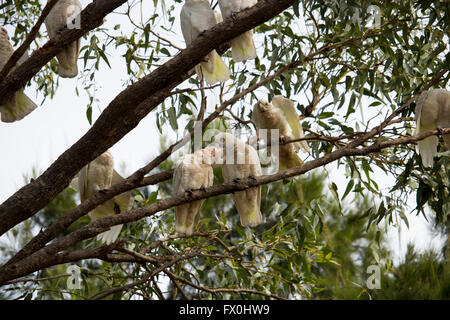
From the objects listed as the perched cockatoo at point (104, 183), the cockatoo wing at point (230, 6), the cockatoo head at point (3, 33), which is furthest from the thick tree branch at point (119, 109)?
the perched cockatoo at point (104, 183)

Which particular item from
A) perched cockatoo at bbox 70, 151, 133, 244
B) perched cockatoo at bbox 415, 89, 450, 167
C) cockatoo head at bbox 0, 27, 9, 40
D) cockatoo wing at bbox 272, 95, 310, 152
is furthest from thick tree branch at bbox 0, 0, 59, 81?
perched cockatoo at bbox 415, 89, 450, 167

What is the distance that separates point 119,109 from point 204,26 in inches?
33.3

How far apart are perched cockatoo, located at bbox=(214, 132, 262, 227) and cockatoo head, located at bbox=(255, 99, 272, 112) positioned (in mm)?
397

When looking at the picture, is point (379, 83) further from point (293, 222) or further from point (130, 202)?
point (130, 202)

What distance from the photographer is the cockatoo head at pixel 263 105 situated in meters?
3.11

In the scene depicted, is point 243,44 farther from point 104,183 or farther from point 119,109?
point 104,183

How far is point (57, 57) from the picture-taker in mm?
2670

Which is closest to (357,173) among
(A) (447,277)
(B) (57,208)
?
(A) (447,277)

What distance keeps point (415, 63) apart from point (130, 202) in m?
1.74

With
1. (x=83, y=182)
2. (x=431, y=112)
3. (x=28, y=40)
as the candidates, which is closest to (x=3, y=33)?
(x=83, y=182)

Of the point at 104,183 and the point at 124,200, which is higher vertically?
the point at 104,183

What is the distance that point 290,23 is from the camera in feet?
10.7

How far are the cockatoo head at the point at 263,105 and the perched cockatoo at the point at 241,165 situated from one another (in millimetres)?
397
